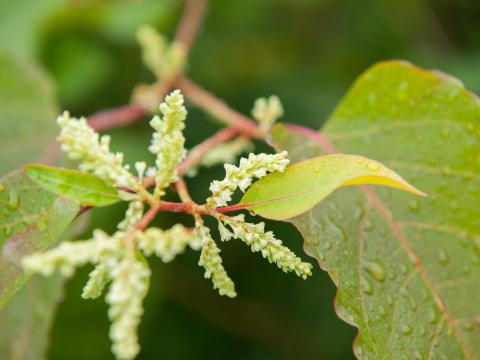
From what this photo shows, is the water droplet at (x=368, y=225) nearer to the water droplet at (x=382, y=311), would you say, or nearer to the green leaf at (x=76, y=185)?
the water droplet at (x=382, y=311)

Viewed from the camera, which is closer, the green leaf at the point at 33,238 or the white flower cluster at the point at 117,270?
the white flower cluster at the point at 117,270

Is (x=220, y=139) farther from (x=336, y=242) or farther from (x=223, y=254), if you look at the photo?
(x=223, y=254)

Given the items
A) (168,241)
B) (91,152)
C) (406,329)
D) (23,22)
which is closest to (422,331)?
(406,329)

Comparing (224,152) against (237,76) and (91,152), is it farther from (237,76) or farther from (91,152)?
(237,76)

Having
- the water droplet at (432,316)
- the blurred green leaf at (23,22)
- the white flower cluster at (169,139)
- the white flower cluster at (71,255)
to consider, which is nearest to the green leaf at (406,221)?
the water droplet at (432,316)

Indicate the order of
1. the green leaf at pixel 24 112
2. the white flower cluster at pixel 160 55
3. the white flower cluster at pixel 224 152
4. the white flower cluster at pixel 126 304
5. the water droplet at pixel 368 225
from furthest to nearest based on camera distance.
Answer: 1. the white flower cluster at pixel 160 55
2. the green leaf at pixel 24 112
3. the white flower cluster at pixel 224 152
4. the water droplet at pixel 368 225
5. the white flower cluster at pixel 126 304

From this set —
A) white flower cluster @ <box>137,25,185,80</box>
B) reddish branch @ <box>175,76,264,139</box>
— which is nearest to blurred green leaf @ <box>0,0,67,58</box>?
white flower cluster @ <box>137,25,185,80</box>

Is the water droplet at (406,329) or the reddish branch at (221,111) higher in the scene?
the reddish branch at (221,111)

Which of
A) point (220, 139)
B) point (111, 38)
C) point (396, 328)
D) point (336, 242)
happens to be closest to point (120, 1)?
point (111, 38)

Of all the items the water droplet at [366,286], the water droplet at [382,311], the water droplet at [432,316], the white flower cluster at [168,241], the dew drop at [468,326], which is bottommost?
the dew drop at [468,326]
